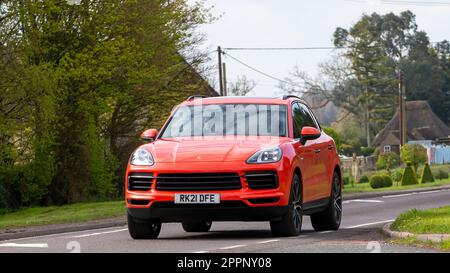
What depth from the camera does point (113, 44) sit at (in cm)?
3894

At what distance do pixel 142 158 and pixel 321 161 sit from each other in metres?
3.23

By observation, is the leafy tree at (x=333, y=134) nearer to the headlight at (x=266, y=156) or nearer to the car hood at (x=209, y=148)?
the car hood at (x=209, y=148)

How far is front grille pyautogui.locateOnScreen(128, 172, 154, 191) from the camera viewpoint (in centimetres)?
1523

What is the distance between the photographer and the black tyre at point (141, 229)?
15.8 m

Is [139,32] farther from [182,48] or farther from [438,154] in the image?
[438,154]

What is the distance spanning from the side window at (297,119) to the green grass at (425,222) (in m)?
1.96

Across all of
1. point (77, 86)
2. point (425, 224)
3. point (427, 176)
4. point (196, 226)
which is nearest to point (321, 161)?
point (425, 224)

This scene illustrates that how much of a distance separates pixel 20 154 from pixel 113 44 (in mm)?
4741

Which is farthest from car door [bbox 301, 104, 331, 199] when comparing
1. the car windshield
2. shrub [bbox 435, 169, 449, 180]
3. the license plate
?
shrub [bbox 435, 169, 449, 180]

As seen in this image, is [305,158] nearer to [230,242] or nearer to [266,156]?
[266,156]

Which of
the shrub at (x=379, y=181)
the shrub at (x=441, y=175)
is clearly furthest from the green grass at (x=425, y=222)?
the shrub at (x=441, y=175)

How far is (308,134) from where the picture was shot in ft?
53.3

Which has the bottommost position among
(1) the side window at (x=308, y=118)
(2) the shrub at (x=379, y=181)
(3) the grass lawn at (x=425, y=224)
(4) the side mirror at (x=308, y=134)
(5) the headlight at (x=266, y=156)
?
(2) the shrub at (x=379, y=181)
